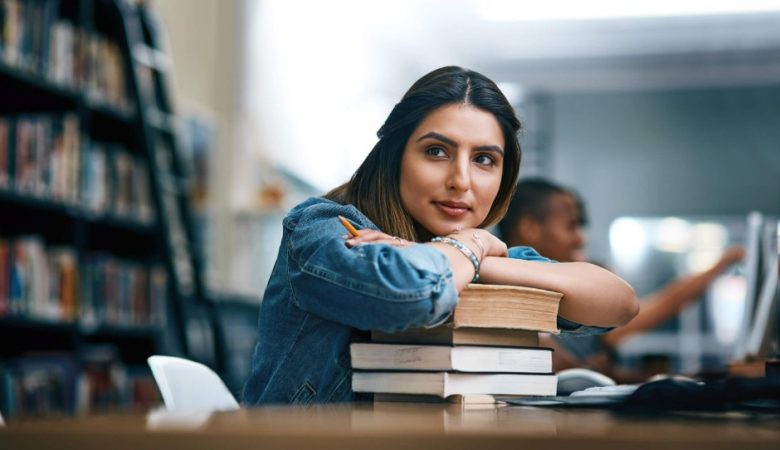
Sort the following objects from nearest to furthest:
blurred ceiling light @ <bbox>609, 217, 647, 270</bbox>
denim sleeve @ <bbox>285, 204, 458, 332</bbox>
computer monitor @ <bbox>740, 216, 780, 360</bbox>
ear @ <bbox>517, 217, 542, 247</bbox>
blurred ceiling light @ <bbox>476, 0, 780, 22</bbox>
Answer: denim sleeve @ <bbox>285, 204, 458, 332</bbox> → ear @ <bbox>517, 217, 542, 247</bbox> → computer monitor @ <bbox>740, 216, 780, 360</bbox> → blurred ceiling light @ <bbox>476, 0, 780, 22</bbox> → blurred ceiling light @ <bbox>609, 217, 647, 270</bbox>

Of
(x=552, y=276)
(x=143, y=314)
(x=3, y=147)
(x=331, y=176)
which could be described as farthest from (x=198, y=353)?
(x=552, y=276)

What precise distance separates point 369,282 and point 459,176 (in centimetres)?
21

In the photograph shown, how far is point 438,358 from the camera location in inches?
39.1

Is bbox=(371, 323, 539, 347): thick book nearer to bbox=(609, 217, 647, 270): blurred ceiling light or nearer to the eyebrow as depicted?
the eyebrow

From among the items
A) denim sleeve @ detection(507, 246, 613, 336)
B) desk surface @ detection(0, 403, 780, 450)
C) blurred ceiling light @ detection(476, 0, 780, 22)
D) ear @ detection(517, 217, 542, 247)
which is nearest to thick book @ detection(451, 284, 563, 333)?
denim sleeve @ detection(507, 246, 613, 336)

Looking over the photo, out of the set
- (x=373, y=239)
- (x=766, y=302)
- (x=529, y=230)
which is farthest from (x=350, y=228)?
(x=766, y=302)

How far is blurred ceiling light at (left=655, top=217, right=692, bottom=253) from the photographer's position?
345 inches

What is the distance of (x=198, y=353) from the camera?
15.4ft

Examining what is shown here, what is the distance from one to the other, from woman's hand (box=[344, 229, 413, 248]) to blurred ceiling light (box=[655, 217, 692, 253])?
8.08 metres

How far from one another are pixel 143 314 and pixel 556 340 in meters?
2.04

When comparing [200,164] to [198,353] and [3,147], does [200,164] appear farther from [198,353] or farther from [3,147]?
[3,147]

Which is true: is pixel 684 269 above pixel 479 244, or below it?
above

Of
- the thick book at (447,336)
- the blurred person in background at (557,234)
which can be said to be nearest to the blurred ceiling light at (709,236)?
the blurred person in background at (557,234)

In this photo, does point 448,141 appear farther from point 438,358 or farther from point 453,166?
point 438,358
